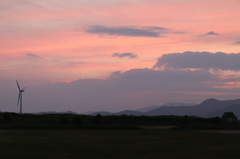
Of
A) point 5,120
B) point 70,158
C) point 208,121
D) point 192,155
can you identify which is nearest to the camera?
point 70,158

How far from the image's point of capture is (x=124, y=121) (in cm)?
15338

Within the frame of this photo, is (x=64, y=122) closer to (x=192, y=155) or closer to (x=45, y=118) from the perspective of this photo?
(x=45, y=118)

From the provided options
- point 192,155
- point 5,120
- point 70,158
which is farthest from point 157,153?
point 5,120

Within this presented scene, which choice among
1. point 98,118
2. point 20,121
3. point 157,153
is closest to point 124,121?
point 98,118

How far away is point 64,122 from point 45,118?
1406 centimetres

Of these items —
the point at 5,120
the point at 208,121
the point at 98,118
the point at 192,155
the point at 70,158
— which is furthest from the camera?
the point at 208,121

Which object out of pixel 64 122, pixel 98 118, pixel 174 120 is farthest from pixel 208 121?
pixel 64 122

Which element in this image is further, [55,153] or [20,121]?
[20,121]

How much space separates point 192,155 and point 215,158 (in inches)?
91.8

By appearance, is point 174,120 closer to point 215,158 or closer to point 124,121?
point 124,121

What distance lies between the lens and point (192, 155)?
33.9 m

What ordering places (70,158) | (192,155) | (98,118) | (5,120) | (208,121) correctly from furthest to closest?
(208,121)
(98,118)
(5,120)
(192,155)
(70,158)

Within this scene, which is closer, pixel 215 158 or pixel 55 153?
pixel 215 158

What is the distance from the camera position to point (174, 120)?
5945 inches
